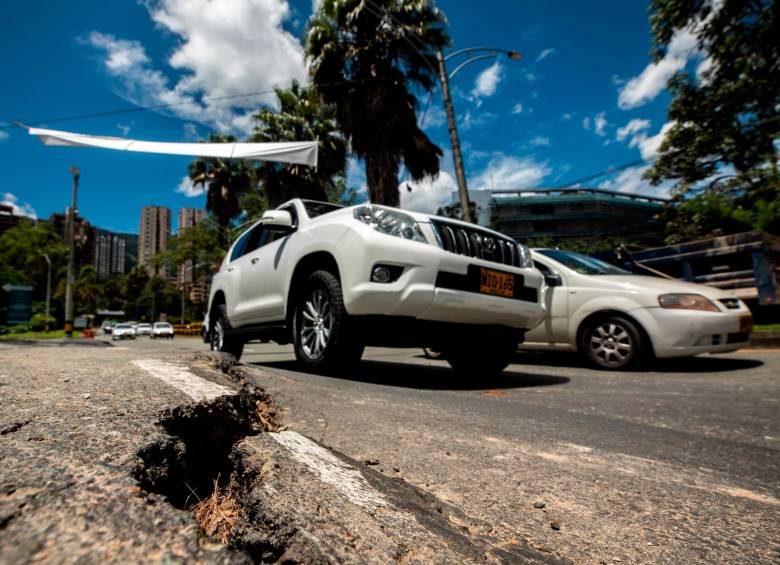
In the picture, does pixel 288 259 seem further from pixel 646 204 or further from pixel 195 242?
pixel 646 204

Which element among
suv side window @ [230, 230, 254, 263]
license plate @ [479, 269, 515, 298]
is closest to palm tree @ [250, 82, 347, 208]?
suv side window @ [230, 230, 254, 263]

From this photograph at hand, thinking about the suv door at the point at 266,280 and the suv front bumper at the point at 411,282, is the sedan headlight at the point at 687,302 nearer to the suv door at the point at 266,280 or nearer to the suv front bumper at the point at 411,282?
the suv front bumper at the point at 411,282

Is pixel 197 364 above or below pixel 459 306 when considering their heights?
below

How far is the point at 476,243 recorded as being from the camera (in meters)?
3.31

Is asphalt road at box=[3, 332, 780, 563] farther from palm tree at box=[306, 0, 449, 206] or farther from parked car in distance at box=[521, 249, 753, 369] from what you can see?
palm tree at box=[306, 0, 449, 206]

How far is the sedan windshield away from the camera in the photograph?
5102 mm

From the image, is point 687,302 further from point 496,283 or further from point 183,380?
point 183,380

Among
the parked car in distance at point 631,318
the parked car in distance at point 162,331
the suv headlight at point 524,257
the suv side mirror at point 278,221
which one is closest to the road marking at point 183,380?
the suv side mirror at point 278,221

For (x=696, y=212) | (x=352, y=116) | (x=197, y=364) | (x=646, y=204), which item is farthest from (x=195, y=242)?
(x=646, y=204)

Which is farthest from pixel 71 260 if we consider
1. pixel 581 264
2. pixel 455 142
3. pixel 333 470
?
pixel 333 470

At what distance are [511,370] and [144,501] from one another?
13.9ft

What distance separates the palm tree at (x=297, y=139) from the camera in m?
17.5

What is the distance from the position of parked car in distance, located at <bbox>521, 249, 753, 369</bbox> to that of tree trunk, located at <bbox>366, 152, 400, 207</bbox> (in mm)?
7959

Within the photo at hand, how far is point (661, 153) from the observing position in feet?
53.9
